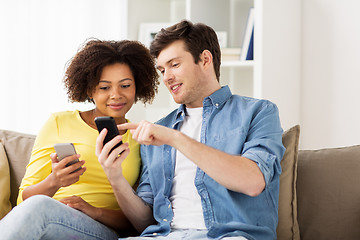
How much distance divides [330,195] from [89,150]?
0.91m

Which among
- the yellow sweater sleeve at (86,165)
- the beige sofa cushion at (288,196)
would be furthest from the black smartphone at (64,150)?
the beige sofa cushion at (288,196)

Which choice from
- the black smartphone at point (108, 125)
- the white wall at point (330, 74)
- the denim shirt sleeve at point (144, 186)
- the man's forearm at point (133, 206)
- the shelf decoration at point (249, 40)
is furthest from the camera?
the shelf decoration at point (249, 40)

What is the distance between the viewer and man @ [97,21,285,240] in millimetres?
1435

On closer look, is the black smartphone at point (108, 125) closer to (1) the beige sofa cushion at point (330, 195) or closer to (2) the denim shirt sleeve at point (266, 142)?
(2) the denim shirt sleeve at point (266, 142)

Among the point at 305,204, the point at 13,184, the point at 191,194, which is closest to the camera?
the point at 191,194

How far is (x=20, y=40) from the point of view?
124 inches

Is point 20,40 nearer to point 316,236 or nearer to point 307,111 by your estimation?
point 307,111

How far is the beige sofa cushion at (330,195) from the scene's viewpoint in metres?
1.68

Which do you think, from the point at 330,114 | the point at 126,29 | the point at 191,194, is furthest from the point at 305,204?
the point at 126,29

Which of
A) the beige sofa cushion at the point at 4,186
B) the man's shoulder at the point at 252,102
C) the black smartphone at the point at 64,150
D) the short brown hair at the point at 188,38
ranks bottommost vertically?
the beige sofa cushion at the point at 4,186

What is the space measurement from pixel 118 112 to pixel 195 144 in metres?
0.56

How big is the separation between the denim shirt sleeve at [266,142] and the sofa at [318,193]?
0.14 m

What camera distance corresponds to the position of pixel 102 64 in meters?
1.90

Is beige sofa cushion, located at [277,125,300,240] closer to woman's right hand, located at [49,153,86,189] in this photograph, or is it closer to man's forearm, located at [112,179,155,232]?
man's forearm, located at [112,179,155,232]
